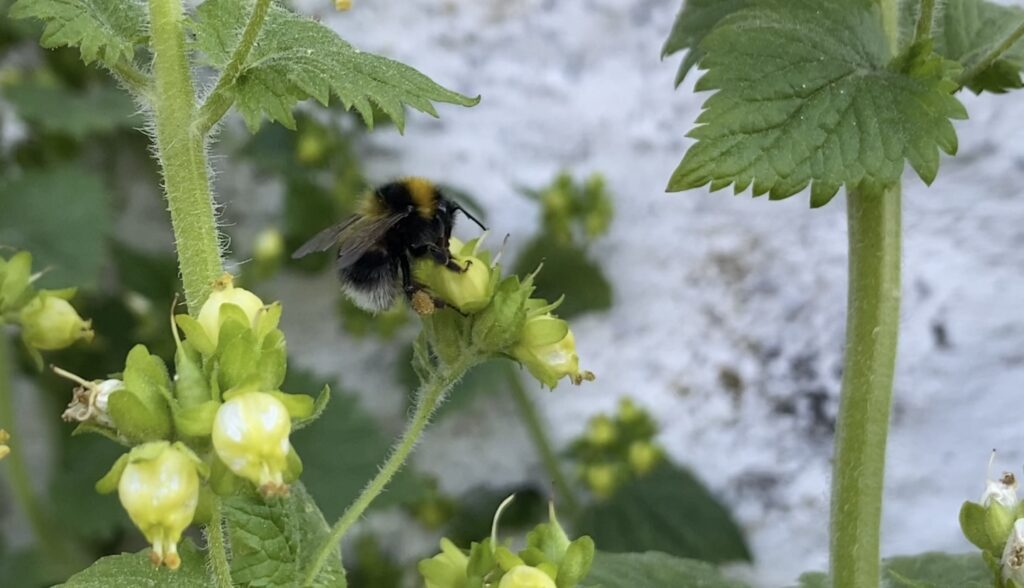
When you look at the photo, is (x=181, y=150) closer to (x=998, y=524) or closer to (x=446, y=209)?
(x=446, y=209)

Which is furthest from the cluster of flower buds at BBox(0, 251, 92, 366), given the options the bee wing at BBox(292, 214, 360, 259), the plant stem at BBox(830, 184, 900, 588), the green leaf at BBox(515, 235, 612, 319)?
the green leaf at BBox(515, 235, 612, 319)

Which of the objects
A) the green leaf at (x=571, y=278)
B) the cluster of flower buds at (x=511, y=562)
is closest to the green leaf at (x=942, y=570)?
the cluster of flower buds at (x=511, y=562)

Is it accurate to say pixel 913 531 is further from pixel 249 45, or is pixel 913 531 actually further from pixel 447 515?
pixel 249 45

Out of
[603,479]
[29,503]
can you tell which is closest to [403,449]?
[603,479]


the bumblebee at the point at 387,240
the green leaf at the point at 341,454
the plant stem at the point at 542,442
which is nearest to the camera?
the bumblebee at the point at 387,240

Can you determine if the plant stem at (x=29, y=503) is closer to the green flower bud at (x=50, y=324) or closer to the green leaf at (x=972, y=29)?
the green flower bud at (x=50, y=324)

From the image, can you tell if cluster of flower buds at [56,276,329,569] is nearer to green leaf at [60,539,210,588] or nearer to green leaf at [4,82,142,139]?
green leaf at [60,539,210,588]
